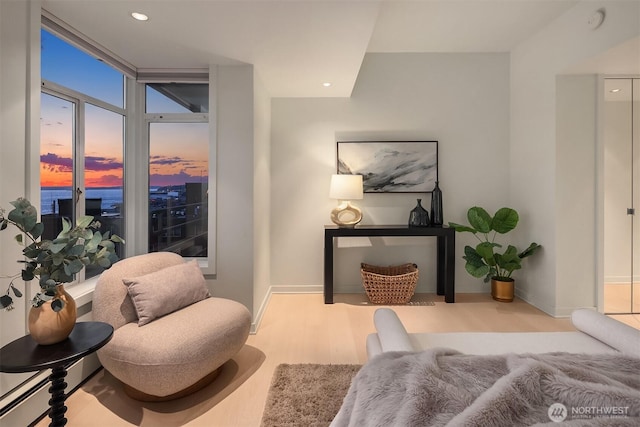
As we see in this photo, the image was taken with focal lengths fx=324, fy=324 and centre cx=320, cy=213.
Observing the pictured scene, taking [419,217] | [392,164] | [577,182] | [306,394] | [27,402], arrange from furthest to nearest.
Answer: [392,164]
[419,217]
[577,182]
[306,394]
[27,402]

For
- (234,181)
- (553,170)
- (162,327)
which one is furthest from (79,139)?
(553,170)

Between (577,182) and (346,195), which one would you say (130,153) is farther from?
(577,182)

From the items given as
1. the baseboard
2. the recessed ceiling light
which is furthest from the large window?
the baseboard

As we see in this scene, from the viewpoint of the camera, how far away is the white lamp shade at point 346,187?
3.67m

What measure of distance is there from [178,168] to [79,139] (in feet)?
2.96

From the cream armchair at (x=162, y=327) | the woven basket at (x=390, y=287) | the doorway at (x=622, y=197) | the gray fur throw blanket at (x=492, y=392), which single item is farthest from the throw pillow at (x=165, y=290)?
the doorway at (x=622, y=197)

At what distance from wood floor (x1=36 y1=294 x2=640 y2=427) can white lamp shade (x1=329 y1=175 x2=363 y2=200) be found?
4.03 ft

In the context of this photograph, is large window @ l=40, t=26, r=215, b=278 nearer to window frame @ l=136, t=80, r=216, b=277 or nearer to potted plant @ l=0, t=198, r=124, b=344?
window frame @ l=136, t=80, r=216, b=277

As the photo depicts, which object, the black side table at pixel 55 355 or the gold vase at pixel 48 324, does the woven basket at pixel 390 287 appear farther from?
the gold vase at pixel 48 324

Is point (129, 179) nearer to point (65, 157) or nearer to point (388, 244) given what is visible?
point (65, 157)

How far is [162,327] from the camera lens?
1949mm

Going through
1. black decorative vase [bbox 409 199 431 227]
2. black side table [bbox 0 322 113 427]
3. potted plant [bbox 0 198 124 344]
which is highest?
black decorative vase [bbox 409 199 431 227]

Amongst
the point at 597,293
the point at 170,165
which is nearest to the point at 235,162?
the point at 170,165

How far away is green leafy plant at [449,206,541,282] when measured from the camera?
11.7 ft
